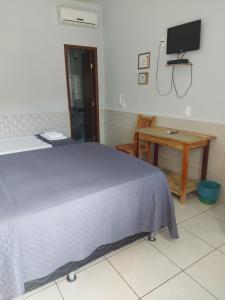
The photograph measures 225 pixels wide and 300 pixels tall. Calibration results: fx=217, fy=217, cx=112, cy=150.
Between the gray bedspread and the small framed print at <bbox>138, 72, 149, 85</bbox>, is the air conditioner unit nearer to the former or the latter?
the small framed print at <bbox>138, 72, 149, 85</bbox>

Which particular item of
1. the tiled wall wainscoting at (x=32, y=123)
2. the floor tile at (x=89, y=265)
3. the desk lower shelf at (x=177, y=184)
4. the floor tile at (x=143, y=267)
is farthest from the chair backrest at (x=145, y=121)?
the floor tile at (x=89, y=265)

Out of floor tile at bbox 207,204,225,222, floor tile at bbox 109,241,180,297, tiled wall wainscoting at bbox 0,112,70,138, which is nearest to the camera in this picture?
floor tile at bbox 109,241,180,297

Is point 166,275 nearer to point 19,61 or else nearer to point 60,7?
point 19,61

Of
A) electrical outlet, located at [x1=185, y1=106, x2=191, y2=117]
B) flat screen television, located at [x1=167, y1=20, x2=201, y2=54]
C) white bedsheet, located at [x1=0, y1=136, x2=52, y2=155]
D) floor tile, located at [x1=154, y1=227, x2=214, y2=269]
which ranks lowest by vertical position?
floor tile, located at [x1=154, y1=227, x2=214, y2=269]

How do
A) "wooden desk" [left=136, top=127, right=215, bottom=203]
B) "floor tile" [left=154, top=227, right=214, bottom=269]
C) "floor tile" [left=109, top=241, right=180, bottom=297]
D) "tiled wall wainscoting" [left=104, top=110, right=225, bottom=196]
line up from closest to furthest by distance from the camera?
1. "floor tile" [left=109, top=241, right=180, bottom=297]
2. "floor tile" [left=154, top=227, right=214, bottom=269]
3. "wooden desk" [left=136, top=127, right=215, bottom=203]
4. "tiled wall wainscoting" [left=104, top=110, right=225, bottom=196]

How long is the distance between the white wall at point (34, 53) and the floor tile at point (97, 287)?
2.89m

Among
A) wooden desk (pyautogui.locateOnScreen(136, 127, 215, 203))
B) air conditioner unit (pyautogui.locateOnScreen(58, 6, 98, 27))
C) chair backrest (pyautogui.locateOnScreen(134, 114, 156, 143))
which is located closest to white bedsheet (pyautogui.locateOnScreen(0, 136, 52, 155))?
wooden desk (pyautogui.locateOnScreen(136, 127, 215, 203))

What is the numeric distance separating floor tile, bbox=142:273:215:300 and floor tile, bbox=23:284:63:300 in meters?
0.59

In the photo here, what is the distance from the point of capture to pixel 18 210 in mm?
1303

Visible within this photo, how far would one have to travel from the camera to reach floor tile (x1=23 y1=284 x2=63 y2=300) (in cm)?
145

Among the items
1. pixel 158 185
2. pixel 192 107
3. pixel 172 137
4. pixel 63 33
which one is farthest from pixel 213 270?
pixel 63 33

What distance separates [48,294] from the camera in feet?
4.86

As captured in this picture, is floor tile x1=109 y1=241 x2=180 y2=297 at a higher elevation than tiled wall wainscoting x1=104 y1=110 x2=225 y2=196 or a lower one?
lower

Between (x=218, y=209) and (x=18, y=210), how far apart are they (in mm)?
2169
